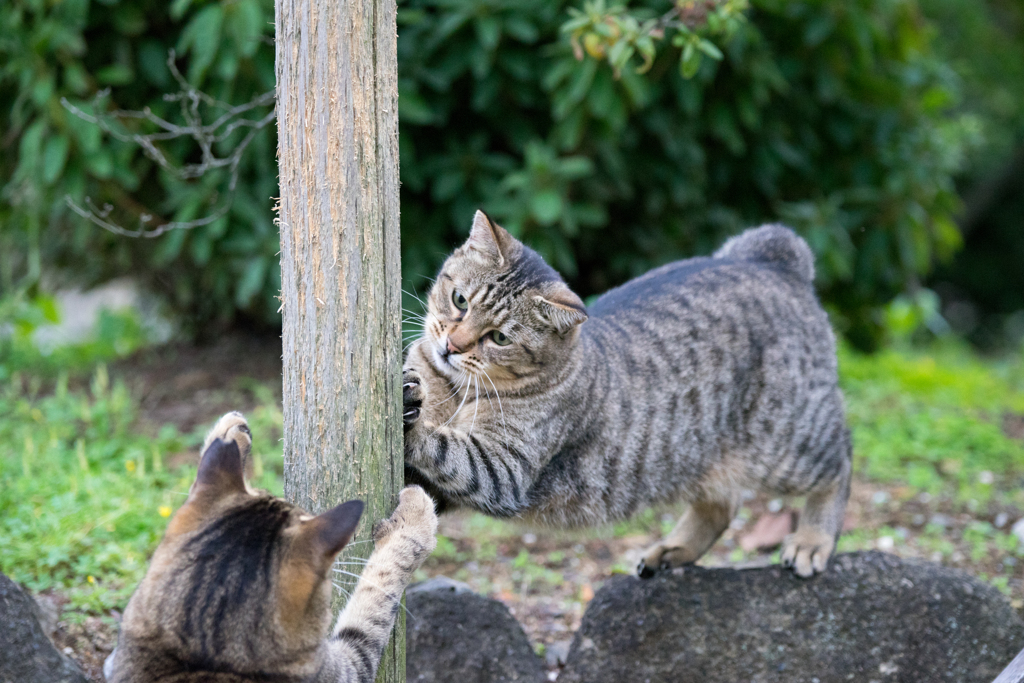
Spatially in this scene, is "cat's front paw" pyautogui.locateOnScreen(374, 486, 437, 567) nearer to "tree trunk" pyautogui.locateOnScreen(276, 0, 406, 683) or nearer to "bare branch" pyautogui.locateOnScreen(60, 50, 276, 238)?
"tree trunk" pyautogui.locateOnScreen(276, 0, 406, 683)

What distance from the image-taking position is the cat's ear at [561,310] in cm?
271

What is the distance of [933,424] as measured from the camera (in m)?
5.34

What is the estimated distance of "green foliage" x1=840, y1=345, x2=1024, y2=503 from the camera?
4.72 metres

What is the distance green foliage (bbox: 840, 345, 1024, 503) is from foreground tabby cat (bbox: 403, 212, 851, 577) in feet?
5.09

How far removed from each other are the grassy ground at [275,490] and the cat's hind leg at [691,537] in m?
0.13

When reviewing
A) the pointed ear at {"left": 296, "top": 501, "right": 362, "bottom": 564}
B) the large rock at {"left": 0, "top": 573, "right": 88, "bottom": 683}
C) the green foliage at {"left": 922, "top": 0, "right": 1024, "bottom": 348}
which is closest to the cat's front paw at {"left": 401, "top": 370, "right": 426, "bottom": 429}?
the pointed ear at {"left": 296, "top": 501, "right": 362, "bottom": 564}

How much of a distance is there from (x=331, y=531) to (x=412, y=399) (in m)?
0.77

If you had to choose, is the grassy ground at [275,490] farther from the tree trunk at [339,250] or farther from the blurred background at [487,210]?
the tree trunk at [339,250]

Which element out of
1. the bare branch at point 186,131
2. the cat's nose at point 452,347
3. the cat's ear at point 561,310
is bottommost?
the cat's nose at point 452,347

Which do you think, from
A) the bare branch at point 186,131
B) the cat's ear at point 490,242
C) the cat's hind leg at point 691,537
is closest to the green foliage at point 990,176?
the cat's hind leg at point 691,537

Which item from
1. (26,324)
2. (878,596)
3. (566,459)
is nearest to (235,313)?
(26,324)

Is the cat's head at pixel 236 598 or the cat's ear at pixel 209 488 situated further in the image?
the cat's ear at pixel 209 488

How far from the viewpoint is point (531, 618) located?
A: 141 inches

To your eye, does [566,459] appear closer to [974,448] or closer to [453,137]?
[453,137]
